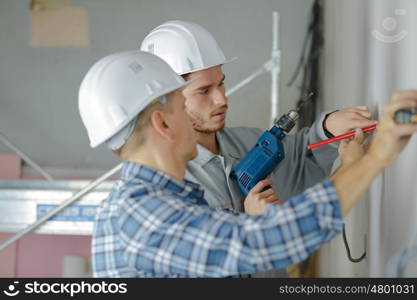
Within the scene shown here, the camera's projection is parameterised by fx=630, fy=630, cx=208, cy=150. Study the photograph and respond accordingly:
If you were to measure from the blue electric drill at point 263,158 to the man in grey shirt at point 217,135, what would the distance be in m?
0.03

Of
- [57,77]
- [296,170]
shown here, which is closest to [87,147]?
[57,77]

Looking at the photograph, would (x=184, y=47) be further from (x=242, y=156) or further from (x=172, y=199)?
(x=172, y=199)

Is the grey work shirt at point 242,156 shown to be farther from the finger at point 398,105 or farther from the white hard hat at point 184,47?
the finger at point 398,105

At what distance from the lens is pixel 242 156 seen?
1.41 m

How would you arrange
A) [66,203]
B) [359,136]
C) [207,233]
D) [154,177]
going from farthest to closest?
[66,203], [359,136], [154,177], [207,233]

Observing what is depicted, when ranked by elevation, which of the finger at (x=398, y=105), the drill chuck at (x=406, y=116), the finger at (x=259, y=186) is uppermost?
the finger at (x=398, y=105)

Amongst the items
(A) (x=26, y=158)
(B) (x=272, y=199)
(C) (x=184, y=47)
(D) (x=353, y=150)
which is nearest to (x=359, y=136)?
(D) (x=353, y=150)

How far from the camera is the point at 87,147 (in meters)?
2.90

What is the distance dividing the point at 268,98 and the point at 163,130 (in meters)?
1.85

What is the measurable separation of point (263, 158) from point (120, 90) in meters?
0.42

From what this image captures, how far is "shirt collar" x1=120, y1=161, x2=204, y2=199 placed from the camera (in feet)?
3.06

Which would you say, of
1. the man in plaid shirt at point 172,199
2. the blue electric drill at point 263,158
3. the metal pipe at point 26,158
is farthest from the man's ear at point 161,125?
the metal pipe at point 26,158

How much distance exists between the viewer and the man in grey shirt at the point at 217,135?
1308 millimetres

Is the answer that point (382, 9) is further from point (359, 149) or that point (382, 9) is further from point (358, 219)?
point (358, 219)
